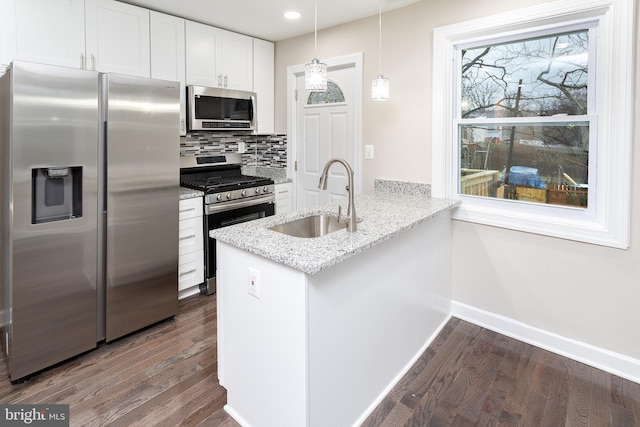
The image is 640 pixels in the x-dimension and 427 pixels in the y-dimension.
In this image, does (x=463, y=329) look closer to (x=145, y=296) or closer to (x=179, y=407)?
(x=179, y=407)

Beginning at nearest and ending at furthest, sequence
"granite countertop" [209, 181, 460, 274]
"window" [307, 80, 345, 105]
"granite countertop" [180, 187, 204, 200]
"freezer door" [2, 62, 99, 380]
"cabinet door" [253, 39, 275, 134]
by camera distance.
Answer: "granite countertop" [209, 181, 460, 274]
"freezer door" [2, 62, 99, 380]
"granite countertop" [180, 187, 204, 200]
"window" [307, 80, 345, 105]
"cabinet door" [253, 39, 275, 134]

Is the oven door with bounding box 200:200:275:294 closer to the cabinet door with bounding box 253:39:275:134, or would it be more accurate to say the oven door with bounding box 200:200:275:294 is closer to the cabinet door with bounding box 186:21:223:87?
the cabinet door with bounding box 253:39:275:134

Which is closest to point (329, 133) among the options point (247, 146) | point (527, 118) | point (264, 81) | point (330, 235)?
point (264, 81)

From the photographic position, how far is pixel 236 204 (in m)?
3.41

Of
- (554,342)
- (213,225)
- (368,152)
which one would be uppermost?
(368,152)

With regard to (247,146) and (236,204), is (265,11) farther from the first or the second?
(236,204)

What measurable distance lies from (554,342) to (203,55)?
3.55 m

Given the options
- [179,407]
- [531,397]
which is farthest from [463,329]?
[179,407]

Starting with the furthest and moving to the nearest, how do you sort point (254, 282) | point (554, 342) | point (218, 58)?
1. point (218, 58)
2. point (554, 342)
3. point (254, 282)

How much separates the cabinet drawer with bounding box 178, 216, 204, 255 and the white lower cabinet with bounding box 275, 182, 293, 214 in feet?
3.08

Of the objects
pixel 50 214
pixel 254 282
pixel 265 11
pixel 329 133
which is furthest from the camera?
pixel 329 133

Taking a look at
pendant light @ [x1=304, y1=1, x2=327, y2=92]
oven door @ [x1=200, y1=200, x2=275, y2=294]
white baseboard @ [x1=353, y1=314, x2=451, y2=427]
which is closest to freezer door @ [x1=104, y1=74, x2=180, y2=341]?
oven door @ [x1=200, y1=200, x2=275, y2=294]

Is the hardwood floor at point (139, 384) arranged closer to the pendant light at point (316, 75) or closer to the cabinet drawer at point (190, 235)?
the cabinet drawer at point (190, 235)

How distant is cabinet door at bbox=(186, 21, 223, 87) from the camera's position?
10.7ft
